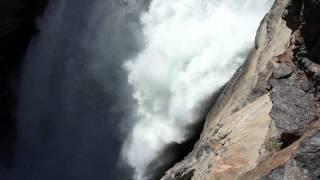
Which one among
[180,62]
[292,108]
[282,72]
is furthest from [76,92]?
[292,108]

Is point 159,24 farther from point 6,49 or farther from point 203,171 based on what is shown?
point 203,171

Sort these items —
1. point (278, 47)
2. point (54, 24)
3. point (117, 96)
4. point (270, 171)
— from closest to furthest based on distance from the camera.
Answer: point (270, 171), point (278, 47), point (117, 96), point (54, 24)

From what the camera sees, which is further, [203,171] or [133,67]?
[133,67]

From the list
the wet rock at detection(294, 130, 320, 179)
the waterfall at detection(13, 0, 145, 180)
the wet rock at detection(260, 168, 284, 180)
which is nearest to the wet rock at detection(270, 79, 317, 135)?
the wet rock at detection(260, 168, 284, 180)

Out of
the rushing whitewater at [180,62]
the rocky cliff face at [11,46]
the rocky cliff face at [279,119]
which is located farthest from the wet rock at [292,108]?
the rocky cliff face at [11,46]

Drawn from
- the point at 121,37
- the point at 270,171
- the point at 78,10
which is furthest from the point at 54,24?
the point at 270,171

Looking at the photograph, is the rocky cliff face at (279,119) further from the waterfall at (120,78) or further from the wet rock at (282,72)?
the waterfall at (120,78)
